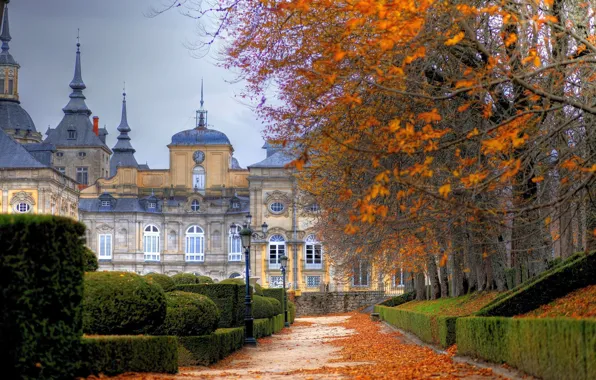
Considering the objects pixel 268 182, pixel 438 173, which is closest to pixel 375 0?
pixel 438 173

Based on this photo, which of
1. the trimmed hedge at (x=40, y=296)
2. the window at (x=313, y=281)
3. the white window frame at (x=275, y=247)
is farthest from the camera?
the white window frame at (x=275, y=247)

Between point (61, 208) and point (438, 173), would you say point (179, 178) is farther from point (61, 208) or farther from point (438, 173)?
point (438, 173)

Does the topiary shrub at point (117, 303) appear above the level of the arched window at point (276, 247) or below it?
below

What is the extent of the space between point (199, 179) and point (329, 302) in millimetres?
→ 30437

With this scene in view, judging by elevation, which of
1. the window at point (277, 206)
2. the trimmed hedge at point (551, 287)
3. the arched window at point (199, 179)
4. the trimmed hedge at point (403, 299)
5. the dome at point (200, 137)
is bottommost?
the trimmed hedge at point (403, 299)

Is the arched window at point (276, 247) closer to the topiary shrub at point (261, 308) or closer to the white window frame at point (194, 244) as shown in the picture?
the white window frame at point (194, 244)

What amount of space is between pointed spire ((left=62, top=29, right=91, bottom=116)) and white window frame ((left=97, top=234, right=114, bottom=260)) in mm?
27099

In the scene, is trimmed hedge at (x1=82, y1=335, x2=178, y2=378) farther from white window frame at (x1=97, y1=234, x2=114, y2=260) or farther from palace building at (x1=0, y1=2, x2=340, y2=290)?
white window frame at (x1=97, y1=234, x2=114, y2=260)

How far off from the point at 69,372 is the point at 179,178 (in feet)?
286

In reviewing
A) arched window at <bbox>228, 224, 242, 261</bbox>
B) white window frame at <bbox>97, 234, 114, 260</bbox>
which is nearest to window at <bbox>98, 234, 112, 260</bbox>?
white window frame at <bbox>97, 234, 114, 260</bbox>

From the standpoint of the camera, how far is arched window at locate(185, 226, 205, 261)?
9506 centimetres

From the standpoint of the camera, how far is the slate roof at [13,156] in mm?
85500

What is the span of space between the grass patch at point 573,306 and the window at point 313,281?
71413 millimetres

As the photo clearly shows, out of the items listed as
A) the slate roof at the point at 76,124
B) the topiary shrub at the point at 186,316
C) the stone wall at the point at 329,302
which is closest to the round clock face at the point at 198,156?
the slate roof at the point at 76,124
